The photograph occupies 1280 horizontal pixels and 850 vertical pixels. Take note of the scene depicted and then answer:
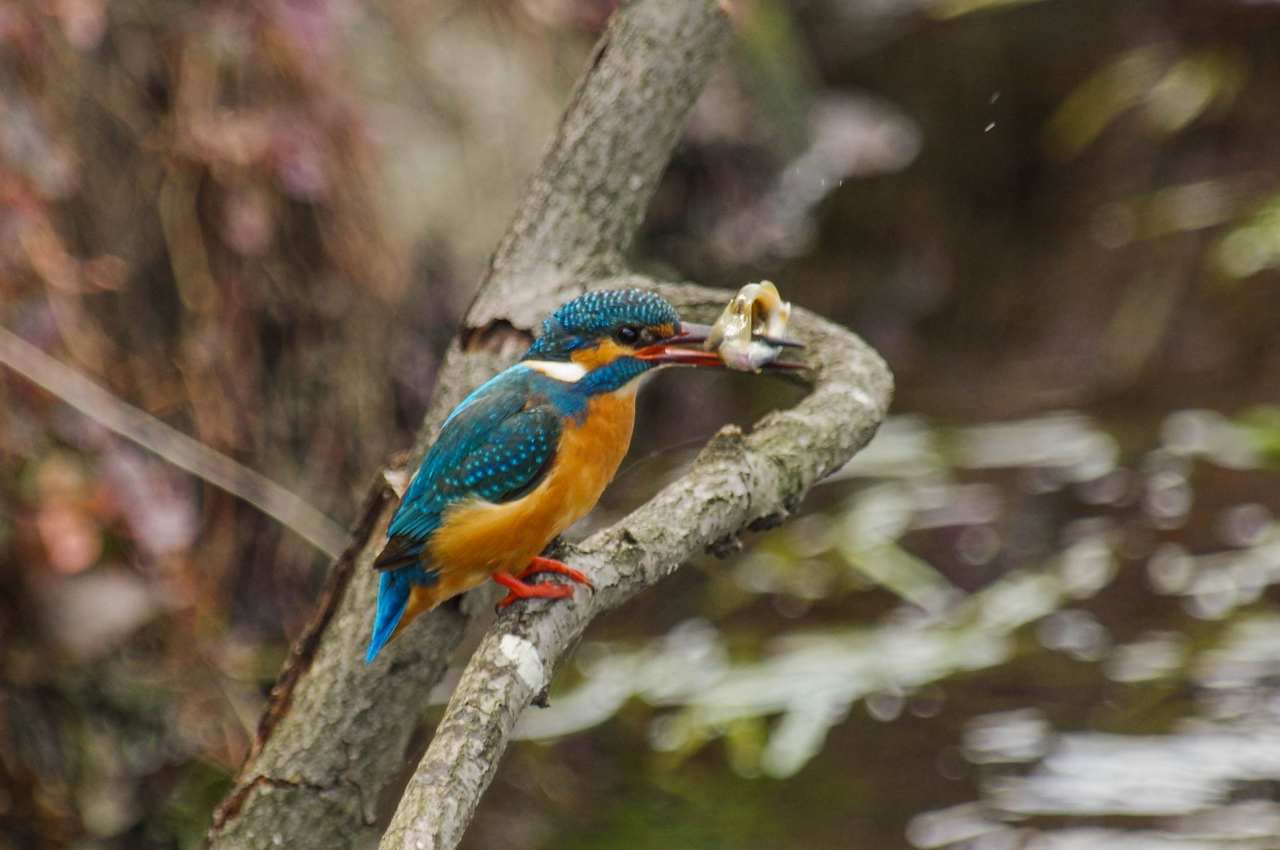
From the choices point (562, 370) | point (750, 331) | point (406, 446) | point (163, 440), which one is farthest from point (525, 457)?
point (406, 446)

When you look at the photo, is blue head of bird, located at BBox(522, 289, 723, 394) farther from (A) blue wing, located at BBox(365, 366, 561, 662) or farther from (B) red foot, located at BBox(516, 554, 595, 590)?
→ (B) red foot, located at BBox(516, 554, 595, 590)

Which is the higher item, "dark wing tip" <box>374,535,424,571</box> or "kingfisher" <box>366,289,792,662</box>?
"kingfisher" <box>366,289,792,662</box>

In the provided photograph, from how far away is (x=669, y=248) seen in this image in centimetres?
588

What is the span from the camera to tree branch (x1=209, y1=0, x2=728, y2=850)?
231 centimetres

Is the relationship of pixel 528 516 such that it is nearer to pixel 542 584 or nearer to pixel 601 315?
pixel 542 584

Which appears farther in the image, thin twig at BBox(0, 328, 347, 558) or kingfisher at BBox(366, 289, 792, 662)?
thin twig at BBox(0, 328, 347, 558)

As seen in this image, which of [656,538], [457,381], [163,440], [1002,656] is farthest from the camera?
[1002,656]

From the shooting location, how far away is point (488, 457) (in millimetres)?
2221

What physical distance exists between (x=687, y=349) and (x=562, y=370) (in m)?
0.19

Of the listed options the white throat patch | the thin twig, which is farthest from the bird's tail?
the thin twig

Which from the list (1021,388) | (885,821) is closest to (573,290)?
(885,821)

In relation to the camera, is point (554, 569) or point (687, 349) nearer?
point (554, 569)

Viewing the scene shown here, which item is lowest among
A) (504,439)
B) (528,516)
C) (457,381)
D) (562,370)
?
(528,516)

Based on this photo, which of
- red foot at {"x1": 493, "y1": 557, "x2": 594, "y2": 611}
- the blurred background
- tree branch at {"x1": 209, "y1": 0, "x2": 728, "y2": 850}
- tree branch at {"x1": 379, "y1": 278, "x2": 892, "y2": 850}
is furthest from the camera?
the blurred background
